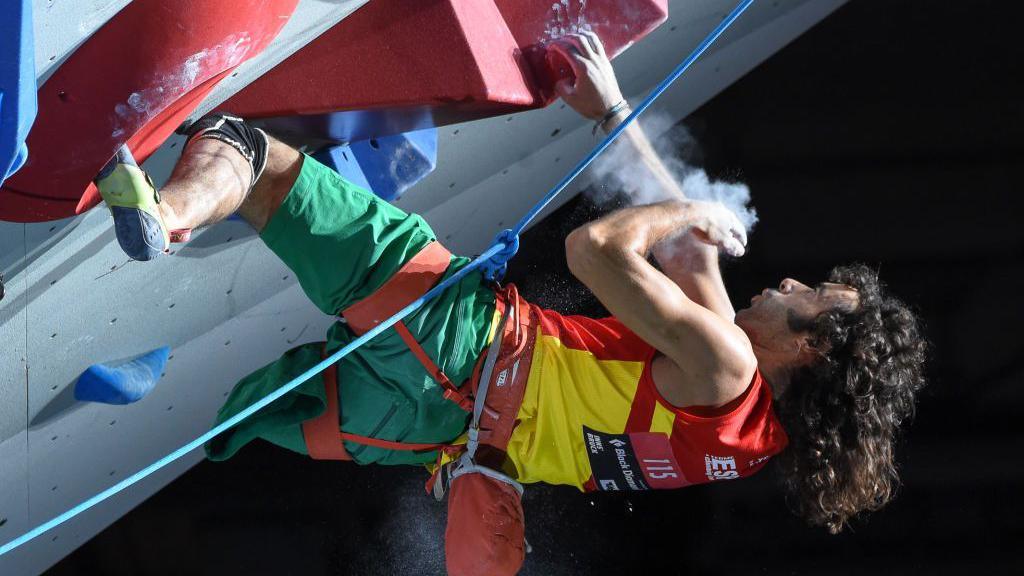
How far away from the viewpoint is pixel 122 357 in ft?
5.88

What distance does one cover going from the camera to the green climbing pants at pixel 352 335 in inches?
63.2

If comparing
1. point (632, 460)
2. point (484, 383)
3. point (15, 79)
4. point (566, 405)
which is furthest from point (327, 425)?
point (15, 79)

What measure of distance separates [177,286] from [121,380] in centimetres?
18

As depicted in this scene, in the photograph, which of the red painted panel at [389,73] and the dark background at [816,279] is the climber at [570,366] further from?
the dark background at [816,279]

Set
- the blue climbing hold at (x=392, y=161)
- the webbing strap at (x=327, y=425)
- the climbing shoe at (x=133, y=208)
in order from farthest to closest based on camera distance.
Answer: the blue climbing hold at (x=392, y=161) → the webbing strap at (x=327, y=425) → the climbing shoe at (x=133, y=208)

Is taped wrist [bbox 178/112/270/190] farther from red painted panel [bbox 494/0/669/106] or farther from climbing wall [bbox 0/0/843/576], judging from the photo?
red painted panel [bbox 494/0/669/106]

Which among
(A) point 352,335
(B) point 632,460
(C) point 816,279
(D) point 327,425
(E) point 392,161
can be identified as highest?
(E) point 392,161

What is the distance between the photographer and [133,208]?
51.9 inches

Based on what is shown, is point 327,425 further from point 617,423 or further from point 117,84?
point 117,84

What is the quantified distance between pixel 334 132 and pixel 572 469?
2.22 feet

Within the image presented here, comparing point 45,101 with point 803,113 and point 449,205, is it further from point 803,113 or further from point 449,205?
point 803,113

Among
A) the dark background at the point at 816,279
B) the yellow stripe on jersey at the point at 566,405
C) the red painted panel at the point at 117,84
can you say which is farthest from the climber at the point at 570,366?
the dark background at the point at 816,279

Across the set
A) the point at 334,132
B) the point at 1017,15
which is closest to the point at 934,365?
the point at 1017,15

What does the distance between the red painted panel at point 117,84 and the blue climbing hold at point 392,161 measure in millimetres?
436
